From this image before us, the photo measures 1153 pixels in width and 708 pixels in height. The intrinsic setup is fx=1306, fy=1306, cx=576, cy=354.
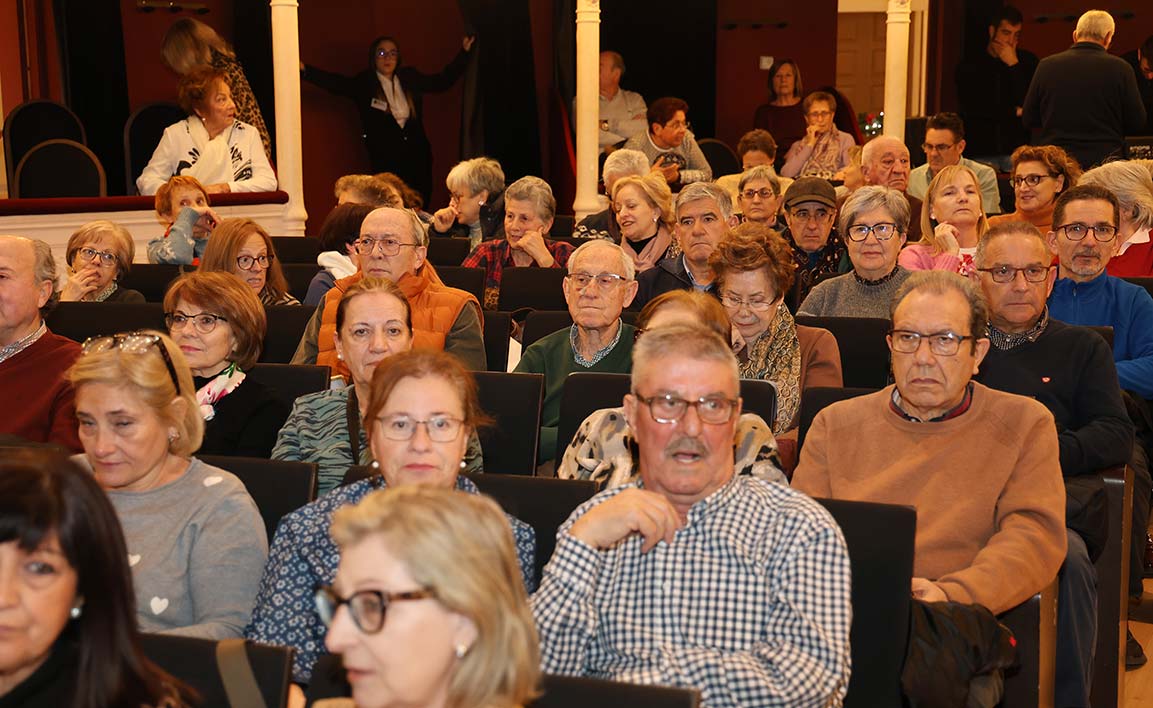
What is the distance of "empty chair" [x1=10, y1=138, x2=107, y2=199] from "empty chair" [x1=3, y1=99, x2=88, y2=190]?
0.13 meters

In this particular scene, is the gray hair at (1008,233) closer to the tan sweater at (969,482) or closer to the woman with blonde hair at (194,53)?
the tan sweater at (969,482)

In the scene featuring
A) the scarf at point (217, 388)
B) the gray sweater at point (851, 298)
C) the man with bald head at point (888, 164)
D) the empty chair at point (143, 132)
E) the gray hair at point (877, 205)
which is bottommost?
the scarf at point (217, 388)

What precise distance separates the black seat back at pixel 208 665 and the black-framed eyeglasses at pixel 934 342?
164 centimetres

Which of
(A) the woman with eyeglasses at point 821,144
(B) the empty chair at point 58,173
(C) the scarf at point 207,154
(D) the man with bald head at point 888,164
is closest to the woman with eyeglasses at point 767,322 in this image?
(D) the man with bald head at point 888,164

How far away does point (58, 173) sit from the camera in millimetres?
7488

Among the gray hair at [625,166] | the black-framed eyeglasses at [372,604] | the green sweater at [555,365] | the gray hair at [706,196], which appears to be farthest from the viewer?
the gray hair at [625,166]

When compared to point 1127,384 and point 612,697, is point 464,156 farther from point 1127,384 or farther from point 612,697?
point 612,697

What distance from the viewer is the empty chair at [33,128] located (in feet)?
25.3

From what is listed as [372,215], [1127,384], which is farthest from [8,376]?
[1127,384]

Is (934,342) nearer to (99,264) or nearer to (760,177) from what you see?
(99,264)

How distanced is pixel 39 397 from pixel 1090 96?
5.96 meters

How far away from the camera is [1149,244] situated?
16.3ft

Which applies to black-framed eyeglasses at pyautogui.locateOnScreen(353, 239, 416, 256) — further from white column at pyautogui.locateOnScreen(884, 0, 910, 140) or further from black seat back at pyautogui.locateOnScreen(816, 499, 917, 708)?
white column at pyautogui.locateOnScreen(884, 0, 910, 140)

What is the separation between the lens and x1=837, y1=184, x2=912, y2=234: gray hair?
455 cm
